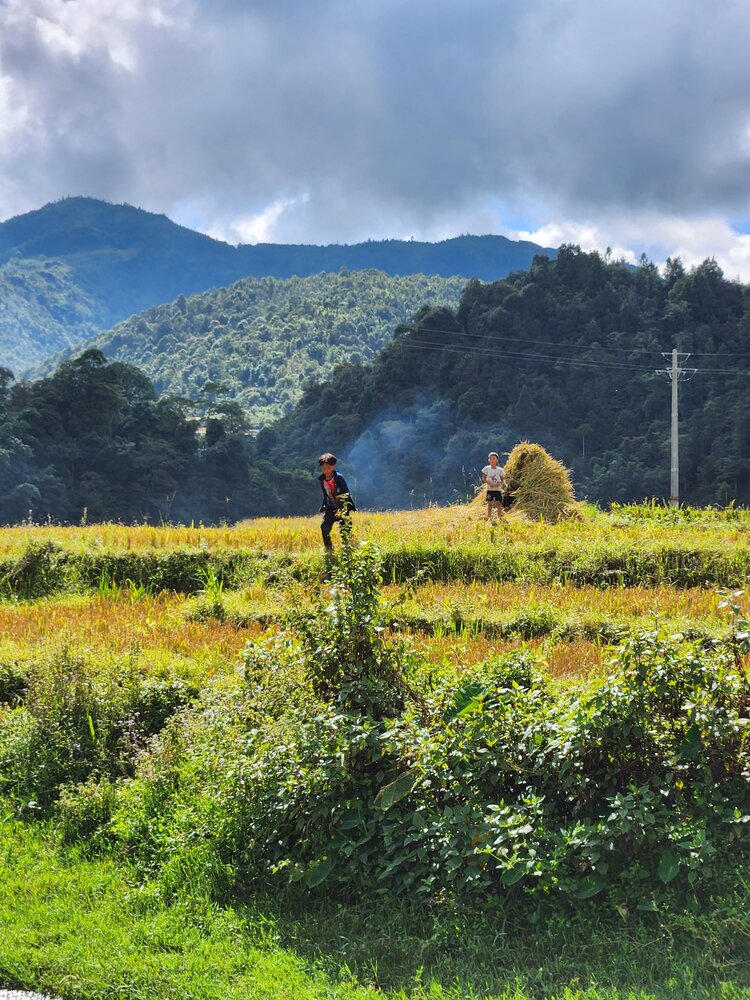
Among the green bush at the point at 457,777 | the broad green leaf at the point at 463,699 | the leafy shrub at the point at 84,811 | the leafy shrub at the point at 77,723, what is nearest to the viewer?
the green bush at the point at 457,777

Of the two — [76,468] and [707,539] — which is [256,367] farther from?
[707,539]

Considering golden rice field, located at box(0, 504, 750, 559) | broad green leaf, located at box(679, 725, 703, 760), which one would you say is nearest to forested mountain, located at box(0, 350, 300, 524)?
golden rice field, located at box(0, 504, 750, 559)

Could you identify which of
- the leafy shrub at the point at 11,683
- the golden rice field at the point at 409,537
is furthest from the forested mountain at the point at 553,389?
the leafy shrub at the point at 11,683

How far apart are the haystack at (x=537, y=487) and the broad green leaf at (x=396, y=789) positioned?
12815mm

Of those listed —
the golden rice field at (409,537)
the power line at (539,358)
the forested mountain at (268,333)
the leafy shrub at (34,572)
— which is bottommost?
the leafy shrub at (34,572)

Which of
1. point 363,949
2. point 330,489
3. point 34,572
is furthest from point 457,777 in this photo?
point 34,572

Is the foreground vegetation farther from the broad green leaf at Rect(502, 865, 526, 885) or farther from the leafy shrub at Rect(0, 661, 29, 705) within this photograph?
the leafy shrub at Rect(0, 661, 29, 705)

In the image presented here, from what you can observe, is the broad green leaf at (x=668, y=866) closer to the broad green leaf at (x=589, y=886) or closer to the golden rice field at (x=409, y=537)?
the broad green leaf at (x=589, y=886)

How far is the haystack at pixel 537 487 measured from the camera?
693 inches

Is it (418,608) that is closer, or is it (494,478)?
(418,608)

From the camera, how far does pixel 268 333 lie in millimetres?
116125

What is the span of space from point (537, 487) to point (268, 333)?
10174 centimetres

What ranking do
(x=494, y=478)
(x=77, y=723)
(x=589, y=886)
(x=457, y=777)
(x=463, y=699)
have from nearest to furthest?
(x=589, y=886)
(x=457, y=777)
(x=463, y=699)
(x=77, y=723)
(x=494, y=478)

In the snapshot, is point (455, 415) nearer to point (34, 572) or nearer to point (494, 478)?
point (494, 478)
